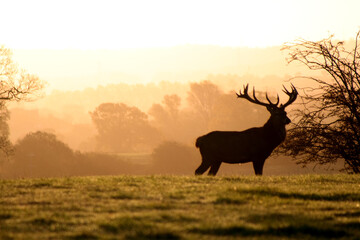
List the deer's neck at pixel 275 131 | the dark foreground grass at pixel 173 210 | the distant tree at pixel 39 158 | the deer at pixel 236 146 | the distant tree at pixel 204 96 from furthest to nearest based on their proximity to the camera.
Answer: the distant tree at pixel 204 96 < the distant tree at pixel 39 158 < the deer's neck at pixel 275 131 < the deer at pixel 236 146 < the dark foreground grass at pixel 173 210

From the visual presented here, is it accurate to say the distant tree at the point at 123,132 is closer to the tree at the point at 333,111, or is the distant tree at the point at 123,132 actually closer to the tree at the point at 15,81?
the tree at the point at 15,81

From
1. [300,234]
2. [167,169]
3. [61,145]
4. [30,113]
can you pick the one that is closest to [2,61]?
[300,234]

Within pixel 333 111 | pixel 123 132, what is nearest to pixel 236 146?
pixel 333 111

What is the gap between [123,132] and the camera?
9831 cm

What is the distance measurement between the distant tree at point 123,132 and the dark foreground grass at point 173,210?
8169cm

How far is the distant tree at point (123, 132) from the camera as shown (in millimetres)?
98062

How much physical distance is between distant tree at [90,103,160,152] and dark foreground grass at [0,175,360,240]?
3216 inches

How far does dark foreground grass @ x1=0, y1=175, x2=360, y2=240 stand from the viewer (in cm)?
967

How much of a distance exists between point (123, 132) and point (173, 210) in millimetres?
87427

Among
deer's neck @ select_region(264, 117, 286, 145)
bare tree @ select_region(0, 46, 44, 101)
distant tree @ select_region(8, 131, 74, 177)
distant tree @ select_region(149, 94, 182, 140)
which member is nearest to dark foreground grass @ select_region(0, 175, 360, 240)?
deer's neck @ select_region(264, 117, 286, 145)

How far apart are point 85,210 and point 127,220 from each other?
→ 1.58m

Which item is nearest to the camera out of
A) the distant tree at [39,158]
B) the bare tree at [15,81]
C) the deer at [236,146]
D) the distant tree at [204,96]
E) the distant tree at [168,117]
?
the deer at [236,146]

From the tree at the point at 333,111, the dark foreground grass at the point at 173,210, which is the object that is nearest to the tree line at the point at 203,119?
the tree at the point at 333,111

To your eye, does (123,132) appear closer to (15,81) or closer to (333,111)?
(15,81)
